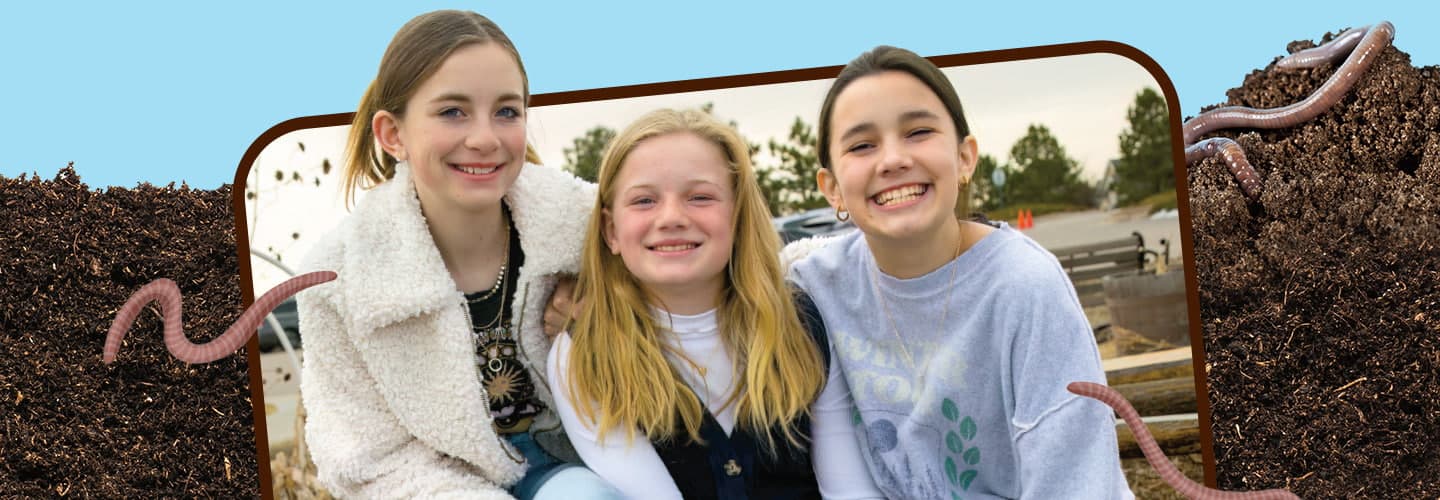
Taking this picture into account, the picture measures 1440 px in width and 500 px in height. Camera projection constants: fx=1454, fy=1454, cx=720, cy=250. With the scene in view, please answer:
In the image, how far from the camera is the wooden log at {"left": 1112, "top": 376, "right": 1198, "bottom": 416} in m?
2.41

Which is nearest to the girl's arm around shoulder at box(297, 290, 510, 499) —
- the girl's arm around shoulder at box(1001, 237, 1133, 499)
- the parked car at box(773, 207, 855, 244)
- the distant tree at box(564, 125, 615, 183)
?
the distant tree at box(564, 125, 615, 183)

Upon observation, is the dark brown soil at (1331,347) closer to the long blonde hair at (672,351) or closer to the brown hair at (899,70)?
the brown hair at (899,70)

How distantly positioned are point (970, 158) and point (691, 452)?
64 cm

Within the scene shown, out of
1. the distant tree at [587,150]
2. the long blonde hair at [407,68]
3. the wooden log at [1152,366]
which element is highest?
the long blonde hair at [407,68]

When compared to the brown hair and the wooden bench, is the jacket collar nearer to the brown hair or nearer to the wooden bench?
the brown hair

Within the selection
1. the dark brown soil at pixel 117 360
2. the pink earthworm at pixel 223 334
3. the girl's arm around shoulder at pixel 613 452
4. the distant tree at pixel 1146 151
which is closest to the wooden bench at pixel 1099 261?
the distant tree at pixel 1146 151

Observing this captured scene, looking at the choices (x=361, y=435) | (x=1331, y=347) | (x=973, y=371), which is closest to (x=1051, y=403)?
(x=973, y=371)

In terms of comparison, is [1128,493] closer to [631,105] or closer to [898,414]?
[898,414]

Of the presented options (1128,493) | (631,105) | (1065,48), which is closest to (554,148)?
(631,105)

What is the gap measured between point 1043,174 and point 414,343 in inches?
42.3

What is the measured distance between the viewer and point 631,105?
7.97ft

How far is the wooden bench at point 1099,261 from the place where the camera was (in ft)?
7.80

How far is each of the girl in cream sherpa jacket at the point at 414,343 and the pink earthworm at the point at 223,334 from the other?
0.12ft

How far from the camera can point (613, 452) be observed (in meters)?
2.30
